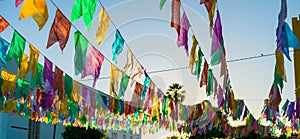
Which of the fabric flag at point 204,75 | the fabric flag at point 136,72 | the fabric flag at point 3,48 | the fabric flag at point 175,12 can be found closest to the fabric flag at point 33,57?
the fabric flag at point 3,48

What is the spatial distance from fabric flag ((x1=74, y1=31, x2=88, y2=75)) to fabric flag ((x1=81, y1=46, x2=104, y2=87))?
0.23m

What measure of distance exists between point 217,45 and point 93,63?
5.52 ft

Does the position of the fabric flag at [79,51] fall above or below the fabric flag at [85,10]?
below

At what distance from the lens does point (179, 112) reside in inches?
527

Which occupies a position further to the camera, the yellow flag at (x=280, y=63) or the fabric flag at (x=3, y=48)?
the fabric flag at (x=3, y=48)

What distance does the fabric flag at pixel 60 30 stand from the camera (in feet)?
15.7

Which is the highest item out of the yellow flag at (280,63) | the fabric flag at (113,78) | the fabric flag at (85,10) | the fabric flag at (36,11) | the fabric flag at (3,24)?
the fabric flag at (3,24)

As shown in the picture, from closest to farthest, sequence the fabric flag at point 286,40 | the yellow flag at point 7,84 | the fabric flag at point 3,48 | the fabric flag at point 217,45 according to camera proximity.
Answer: the fabric flag at point 286,40
the fabric flag at point 217,45
the fabric flag at point 3,48
the yellow flag at point 7,84

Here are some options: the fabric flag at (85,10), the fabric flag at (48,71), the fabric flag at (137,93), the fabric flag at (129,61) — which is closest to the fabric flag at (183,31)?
the fabric flag at (85,10)

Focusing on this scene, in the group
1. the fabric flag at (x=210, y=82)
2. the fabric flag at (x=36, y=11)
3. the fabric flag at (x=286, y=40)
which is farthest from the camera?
the fabric flag at (x=210, y=82)

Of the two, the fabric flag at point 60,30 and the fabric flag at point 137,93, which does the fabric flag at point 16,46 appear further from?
the fabric flag at point 137,93

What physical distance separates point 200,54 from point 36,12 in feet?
10.4

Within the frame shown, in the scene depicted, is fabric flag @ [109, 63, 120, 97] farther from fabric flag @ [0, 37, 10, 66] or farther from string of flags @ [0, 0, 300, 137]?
fabric flag @ [0, 37, 10, 66]

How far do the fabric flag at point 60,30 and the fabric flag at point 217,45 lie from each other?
1598 millimetres
